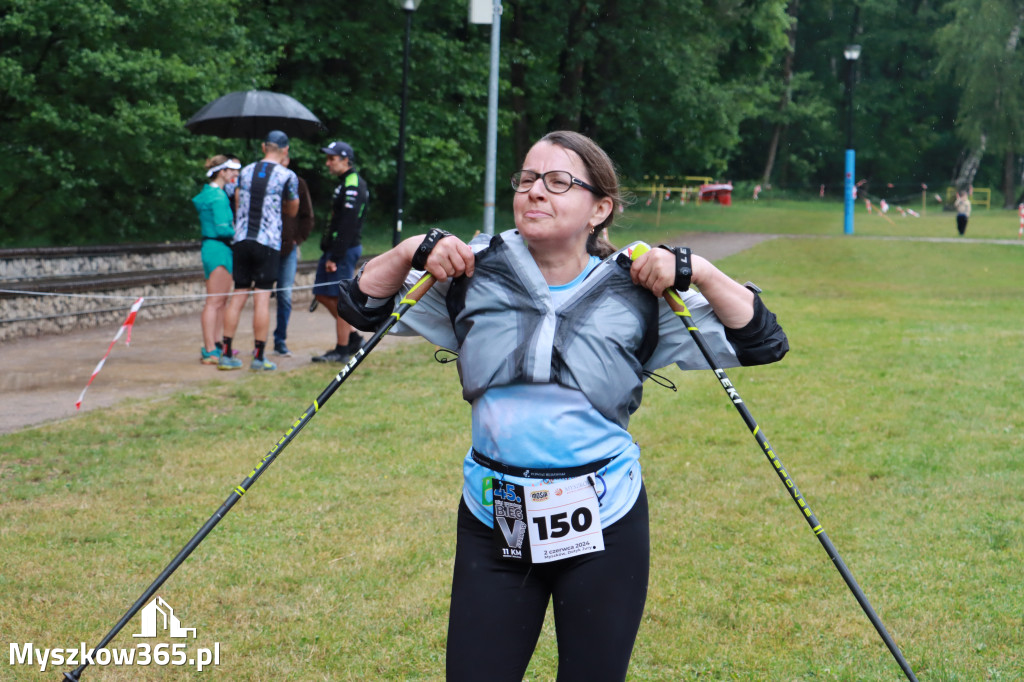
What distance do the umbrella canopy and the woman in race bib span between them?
37.2 ft

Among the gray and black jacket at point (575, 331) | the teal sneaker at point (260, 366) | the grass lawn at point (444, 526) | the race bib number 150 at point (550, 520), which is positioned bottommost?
the teal sneaker at point (260, 366)

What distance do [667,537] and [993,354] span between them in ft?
26.9

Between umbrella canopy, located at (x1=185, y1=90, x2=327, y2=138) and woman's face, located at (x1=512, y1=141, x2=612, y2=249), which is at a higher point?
umbrella canopy, located at (x1=185, y1=90, x2=327, y2=138)

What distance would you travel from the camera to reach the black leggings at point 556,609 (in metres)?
2.66

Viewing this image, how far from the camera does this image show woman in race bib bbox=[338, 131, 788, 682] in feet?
8.62

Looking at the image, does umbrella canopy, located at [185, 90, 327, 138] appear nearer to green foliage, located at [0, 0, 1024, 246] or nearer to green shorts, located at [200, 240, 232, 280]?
green foliage, located at [0, 0, 1024, 246]

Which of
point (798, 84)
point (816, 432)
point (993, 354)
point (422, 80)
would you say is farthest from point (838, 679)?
point (798, 84)

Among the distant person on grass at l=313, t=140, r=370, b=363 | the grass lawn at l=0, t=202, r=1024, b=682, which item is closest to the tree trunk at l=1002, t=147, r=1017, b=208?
the grass lawn at l=0, t=202, r=1024, b=682

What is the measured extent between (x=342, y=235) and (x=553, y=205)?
8.17 m

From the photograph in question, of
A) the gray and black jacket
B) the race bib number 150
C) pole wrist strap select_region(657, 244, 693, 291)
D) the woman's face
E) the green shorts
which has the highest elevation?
the woman's face

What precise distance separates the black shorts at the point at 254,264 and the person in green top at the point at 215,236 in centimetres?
51

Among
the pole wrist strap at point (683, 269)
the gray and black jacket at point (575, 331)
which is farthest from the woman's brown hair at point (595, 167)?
the pole wrist strap at point (683, 269)

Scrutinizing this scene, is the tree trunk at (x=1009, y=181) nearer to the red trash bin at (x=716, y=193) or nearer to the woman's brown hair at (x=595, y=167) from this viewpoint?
the red trash bin at (x=716, y=193)

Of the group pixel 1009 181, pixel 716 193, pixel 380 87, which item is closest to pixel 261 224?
pixel 380 87
